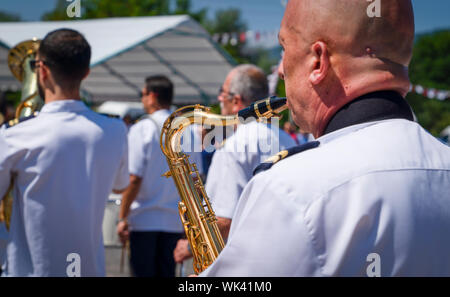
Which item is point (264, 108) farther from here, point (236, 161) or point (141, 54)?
point (141, 54)

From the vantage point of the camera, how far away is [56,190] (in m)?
2.71

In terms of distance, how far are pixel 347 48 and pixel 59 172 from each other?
74.7 inches

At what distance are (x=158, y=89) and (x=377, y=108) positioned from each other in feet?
12.6

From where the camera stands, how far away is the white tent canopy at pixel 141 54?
316 inches

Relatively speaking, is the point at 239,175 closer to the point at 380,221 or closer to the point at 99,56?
the point at 380,221

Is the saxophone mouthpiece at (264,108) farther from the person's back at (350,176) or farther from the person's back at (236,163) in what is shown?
the person's back at (236,163)

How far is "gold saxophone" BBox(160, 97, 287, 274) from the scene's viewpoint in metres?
2.13

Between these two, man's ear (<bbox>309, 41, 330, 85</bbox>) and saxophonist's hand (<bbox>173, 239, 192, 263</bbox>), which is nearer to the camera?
man's ear (<bbox>309, 41, 330, 85</bbox>)

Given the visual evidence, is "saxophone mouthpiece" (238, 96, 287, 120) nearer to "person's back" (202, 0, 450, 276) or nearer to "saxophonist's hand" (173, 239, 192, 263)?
"person's back" (202, 0, 450, 276)

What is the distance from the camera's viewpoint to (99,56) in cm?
738

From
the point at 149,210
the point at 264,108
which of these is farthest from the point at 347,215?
the point at 149,210

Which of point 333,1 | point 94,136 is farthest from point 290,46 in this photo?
point 94,136

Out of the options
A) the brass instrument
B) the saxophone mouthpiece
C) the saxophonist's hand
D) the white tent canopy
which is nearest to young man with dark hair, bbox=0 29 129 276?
the brass instrument

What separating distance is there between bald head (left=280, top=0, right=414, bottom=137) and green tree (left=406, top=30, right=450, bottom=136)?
57.1 meters
